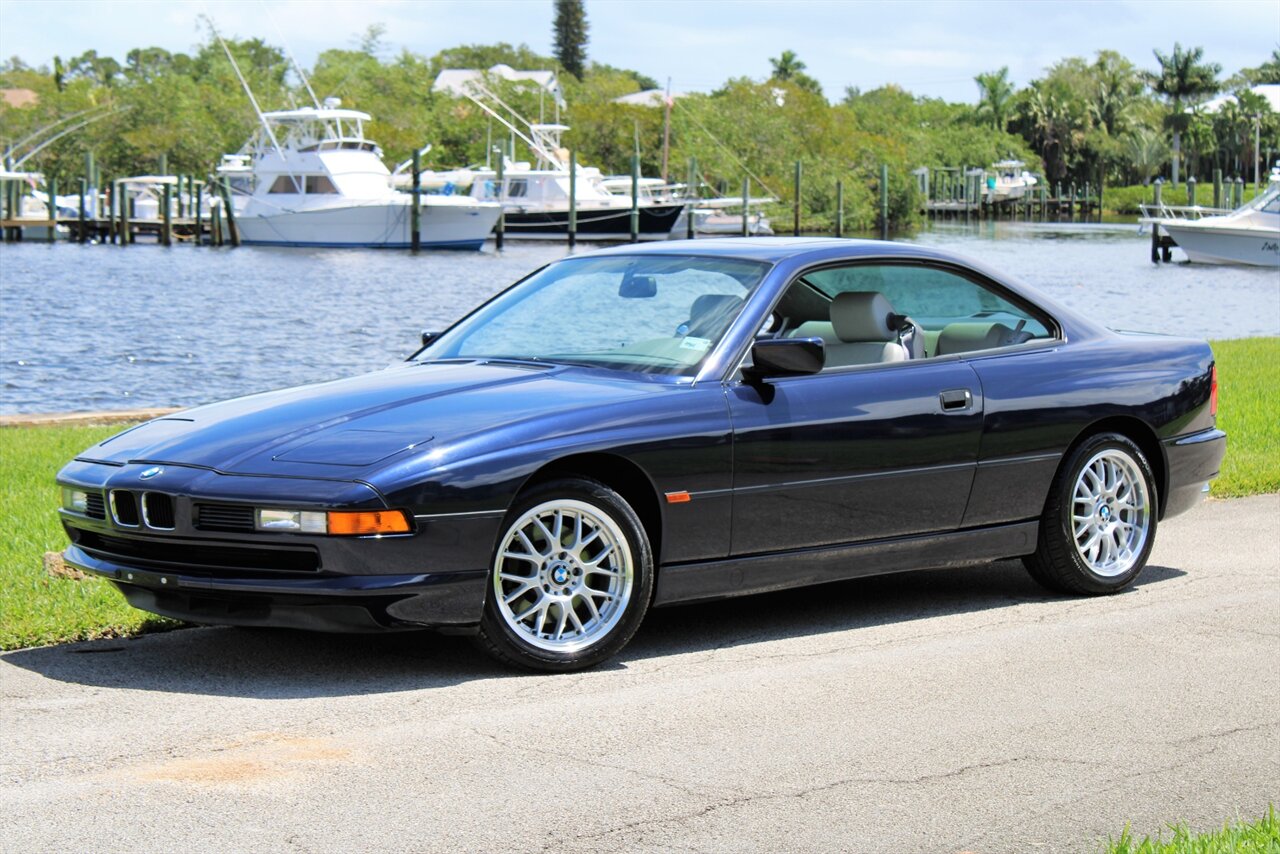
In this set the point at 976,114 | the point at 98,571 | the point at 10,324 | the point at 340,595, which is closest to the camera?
the point at 340,595

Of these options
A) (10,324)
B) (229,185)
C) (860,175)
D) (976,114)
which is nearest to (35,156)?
(229,185)

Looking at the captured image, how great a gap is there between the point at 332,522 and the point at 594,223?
7301cm

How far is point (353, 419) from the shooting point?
5.92 meters

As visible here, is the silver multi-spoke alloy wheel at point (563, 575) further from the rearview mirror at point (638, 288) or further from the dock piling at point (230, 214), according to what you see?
the dock piling at point (230, 214)

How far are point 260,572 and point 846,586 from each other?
120 inches

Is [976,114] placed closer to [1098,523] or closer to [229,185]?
[229,185]

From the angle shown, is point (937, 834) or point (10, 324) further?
point (10, 324)

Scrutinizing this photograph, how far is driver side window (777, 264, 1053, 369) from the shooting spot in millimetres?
7066

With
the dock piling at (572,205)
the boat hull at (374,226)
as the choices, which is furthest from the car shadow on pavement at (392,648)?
the dock piling at (572,205)

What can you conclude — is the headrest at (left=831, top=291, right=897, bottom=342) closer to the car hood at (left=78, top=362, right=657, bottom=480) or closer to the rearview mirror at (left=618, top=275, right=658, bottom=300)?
the rearview mirror at (left=618, top=275, right=658, bottom=300)

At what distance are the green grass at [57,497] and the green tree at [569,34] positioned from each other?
15166 cm

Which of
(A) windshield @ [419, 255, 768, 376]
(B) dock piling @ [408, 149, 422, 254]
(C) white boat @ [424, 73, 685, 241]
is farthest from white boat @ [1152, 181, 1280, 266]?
(A) windshield @ [419, 255, 768, 376]

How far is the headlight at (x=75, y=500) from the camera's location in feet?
19.7

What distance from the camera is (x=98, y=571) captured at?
19.4 ft
